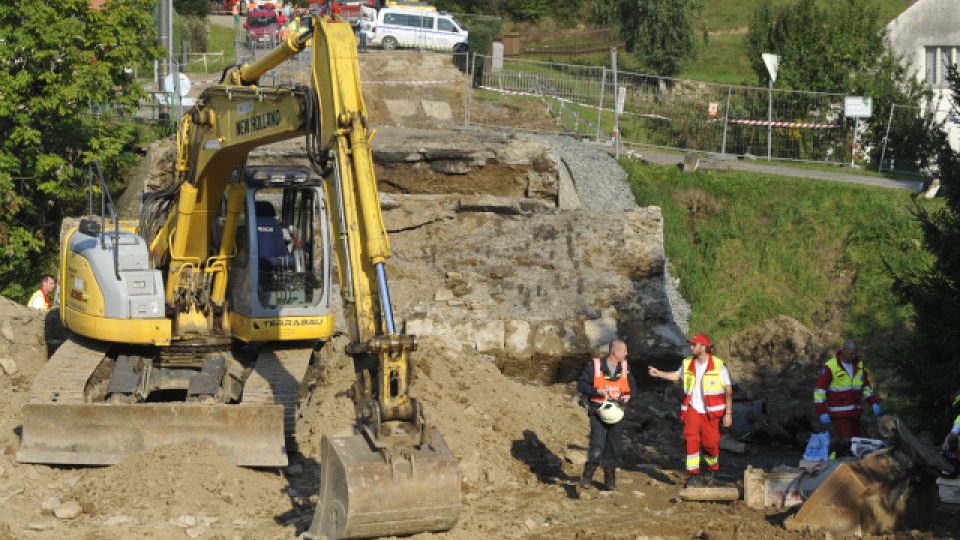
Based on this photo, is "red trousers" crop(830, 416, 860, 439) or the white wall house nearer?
"red trousers" crop(830, 416, 860, 439)

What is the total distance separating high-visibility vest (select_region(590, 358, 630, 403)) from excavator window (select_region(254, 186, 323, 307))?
3.43 metres

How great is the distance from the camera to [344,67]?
391 inches

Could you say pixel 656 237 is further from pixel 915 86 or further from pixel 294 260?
pixel 915 86

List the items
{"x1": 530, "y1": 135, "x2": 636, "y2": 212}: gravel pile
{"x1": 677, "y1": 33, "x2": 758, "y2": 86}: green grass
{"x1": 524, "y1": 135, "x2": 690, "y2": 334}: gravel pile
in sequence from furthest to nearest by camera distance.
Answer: {"x1": 677, "y1": 33, "x2": 758, "y2": 86}: green grass < {"x1": 530, "y1": 135, "x2": 636, "y2": 212}: gravel pile < {"x1": 524, "y1": 135, "x2": 690, "y2": 334}: gravel pile

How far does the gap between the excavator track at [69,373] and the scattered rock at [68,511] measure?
69.1 inches

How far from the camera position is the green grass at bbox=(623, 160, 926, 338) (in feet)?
64.8

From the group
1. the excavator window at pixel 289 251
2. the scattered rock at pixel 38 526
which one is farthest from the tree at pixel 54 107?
the scattered rock at pixel 38 526

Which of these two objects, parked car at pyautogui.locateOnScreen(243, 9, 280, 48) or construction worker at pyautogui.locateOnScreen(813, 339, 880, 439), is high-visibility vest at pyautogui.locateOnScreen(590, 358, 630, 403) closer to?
construction worker at pyautogui.locateOnScreen(813, 339, 880, 439)

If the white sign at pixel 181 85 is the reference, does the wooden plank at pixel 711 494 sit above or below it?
below

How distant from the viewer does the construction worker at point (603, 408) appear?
11.8m

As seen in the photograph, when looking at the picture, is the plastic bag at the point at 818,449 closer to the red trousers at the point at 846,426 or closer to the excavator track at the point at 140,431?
the red trousers at the point at 846,426

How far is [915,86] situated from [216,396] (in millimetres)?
21698

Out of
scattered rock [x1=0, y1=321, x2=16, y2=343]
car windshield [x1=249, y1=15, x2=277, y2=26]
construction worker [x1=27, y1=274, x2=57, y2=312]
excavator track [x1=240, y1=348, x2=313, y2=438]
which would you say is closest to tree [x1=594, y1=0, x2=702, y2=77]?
car windshield [x1=249, y1=15, x2=277, y2=26]

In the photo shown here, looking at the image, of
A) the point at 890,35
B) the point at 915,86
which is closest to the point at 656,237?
the point at 915,86
